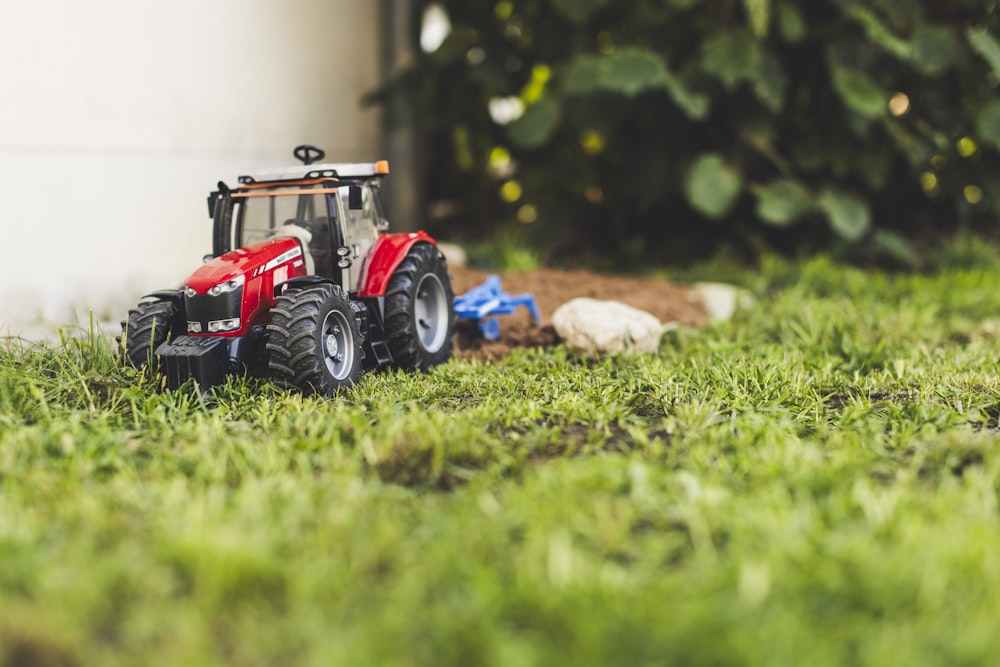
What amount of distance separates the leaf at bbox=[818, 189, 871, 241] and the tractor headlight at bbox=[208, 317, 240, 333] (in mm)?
4872

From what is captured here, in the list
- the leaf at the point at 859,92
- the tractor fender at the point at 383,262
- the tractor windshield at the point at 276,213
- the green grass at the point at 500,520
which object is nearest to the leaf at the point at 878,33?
the leaf at the point at 859,92

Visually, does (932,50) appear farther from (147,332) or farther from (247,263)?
(147,332)

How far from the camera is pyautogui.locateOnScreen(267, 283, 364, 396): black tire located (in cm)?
335

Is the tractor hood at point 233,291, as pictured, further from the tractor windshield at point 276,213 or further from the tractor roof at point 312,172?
the tractor roof at point 312,172

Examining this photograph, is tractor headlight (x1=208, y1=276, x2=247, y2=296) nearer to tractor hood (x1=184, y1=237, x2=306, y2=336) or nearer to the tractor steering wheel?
tractor hood (x1=184, y1=237, x2=306, y2=336)

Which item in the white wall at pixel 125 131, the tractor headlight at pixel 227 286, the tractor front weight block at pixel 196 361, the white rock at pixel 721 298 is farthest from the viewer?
the white rock at pixel 721 298

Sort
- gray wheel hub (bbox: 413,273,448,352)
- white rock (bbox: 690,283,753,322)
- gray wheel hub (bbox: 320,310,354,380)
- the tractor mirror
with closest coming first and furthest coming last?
gray wheel hub (bbox: 320,310,354,380), the tractor mirror, gray wheel hub (bbox: 413,273,448,352), white rock (bbox: 690,283,753,322)

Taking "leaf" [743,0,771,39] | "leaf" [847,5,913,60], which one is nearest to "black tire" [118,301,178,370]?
"leaf" [743,0,771,39]

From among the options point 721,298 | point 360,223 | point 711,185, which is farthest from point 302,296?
point 711,185

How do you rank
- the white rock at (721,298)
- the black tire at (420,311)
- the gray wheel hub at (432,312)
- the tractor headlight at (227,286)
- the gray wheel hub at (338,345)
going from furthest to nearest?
the white rock at (721,298) < the gray wheel hub at (432,312) < the black tire at (420,311) < the gray wheel hub at (338,345) < the tractor headlight at (227,286)

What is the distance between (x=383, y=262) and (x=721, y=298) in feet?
8.79

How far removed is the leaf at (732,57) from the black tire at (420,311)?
10.1 feet

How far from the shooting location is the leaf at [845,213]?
666 cm

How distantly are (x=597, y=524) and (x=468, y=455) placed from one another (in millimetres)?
657
